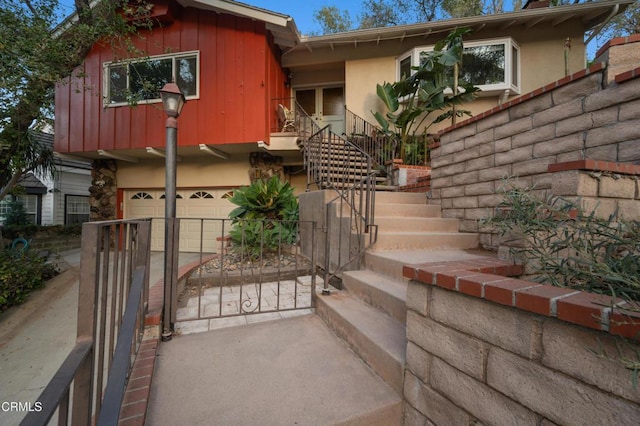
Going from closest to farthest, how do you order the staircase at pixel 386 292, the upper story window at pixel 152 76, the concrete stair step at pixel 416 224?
the staircase at pixel 386 292, the concrete stair step at pixel 416 224, the upper story window at pixel 152 76

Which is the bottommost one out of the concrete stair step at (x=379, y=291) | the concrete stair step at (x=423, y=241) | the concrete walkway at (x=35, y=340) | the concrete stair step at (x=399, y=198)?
the concrete walkway at (x=35, y=340)

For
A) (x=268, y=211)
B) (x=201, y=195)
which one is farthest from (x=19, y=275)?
(x=268, y=211)

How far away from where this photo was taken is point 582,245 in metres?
1.03

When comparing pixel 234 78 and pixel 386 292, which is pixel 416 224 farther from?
pixel 234 78

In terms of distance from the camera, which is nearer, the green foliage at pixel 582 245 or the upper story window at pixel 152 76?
the green foliage at pixel 582 245

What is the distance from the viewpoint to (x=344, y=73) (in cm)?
831

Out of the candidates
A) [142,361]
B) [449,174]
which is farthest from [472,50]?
[142,361]

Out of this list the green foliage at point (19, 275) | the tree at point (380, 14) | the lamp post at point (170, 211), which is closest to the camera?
the lamp post at point (170, 211)

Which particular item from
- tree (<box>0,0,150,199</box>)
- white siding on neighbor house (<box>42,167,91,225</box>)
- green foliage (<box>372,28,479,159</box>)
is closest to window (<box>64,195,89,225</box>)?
white siding on neighbor house (<box>42,167,91,225</box>)

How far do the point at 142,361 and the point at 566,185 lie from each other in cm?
312

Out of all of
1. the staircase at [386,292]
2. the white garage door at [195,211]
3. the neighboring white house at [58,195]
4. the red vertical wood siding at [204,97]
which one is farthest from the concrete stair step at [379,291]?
the neighboring white house at [58,195]

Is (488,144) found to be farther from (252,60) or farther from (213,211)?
(213,211)

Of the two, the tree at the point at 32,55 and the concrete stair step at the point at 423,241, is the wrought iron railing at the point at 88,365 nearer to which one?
the concrete stair step at the point at 423,241

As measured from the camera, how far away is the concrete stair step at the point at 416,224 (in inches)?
133
